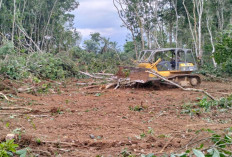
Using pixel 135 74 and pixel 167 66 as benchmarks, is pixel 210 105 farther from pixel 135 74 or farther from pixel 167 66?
pixel 167 66

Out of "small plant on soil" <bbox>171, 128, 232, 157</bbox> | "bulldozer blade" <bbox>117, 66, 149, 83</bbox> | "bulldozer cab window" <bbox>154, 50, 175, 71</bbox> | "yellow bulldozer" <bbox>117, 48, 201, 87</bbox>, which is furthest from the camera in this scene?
"bulldozer cab window" <bbox>154, 50, 175, 71</bbox>

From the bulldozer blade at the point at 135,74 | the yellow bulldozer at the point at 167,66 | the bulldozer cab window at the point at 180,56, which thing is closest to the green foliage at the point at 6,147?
the bulldozer blade at the point at 135,74

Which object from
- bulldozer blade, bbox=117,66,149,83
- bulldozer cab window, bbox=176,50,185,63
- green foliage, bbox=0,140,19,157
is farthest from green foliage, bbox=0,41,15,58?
green foliage, bbox=0,140,19,157

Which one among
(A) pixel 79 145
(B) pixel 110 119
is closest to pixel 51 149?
(A) pixel 79 145

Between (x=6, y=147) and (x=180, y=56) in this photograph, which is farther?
(x=180, y=56)

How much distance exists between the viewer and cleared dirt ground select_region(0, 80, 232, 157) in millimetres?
4273

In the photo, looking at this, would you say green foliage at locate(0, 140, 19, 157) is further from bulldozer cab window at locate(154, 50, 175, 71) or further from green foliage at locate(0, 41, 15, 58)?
green foliage at locate(0, 41, 15, 58)

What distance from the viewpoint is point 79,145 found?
441cm

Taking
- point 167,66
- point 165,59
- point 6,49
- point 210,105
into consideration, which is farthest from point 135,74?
point 6,49

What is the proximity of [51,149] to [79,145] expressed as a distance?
482 millimetres

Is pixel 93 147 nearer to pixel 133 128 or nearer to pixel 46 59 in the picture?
pixel 133 128

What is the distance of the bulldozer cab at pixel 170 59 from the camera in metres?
13.6

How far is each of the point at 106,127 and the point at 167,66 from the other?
8.44 metres

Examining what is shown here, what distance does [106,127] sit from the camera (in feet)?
18.8
